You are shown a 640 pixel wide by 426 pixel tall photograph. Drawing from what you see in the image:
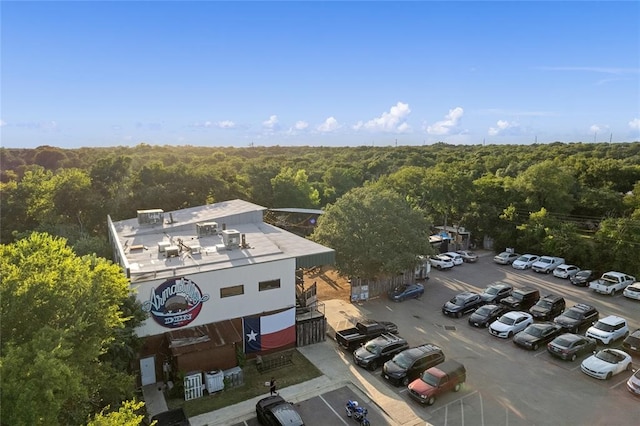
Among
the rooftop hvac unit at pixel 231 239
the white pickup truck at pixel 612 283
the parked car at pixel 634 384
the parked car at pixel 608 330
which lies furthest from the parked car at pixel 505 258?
the rooftop hvac unit at pixel 231 239

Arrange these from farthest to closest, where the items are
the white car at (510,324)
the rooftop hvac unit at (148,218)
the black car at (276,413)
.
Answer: the rooftop hvac unit at (148,218)
the white car at (510,324)
the black car at (276,413)

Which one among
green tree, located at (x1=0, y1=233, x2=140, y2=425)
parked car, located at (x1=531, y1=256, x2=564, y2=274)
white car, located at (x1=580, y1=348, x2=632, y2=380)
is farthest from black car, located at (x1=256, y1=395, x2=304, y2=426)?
parked car, located at (x1=531, y1=256, x2=564, y2=274)

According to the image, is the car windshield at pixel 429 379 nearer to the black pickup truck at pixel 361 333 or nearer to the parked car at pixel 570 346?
the black pickup truck at pixel 361 333

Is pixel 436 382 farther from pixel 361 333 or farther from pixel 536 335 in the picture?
pixel 536 335

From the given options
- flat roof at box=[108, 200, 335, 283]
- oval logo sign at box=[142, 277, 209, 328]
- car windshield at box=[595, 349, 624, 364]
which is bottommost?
car windshield at box=[595, 349, 624, 364]

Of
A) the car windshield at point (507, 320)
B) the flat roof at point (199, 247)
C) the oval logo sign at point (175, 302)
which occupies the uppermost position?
the flat roof at point (199, 247)

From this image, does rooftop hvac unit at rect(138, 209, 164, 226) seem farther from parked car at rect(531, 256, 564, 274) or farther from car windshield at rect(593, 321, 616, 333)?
parked car at rect(531, 256, 564, 274)
